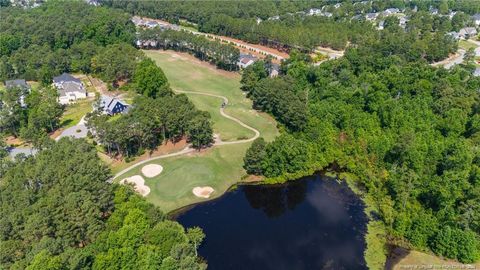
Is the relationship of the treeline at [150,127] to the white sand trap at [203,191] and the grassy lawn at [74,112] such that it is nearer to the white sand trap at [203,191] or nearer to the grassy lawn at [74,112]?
the white sand trap at [203,191]

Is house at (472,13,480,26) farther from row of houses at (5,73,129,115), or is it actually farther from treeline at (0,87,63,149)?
treeline at (0,87,63,149)

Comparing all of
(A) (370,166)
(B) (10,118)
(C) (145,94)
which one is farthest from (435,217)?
(B) (10,118)

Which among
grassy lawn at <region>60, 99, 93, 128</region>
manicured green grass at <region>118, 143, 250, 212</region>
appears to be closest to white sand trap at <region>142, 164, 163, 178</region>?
manicured green grass at <region>118, 143, 250, 212</region>

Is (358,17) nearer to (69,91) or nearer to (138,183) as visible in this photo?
(69,91)

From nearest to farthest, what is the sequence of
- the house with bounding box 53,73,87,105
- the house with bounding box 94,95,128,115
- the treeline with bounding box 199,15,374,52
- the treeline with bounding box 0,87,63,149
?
1. the treeline with bounding box 0,87,63,149
2. the house with bounding box 94,95,128,115
3. the house with bounding box 53,73,87,105
4. the treeline with bounding box 199,15,374,52

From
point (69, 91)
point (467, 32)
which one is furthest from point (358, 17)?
point (69, 91)

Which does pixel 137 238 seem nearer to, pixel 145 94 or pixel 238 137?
pixel 238 137
